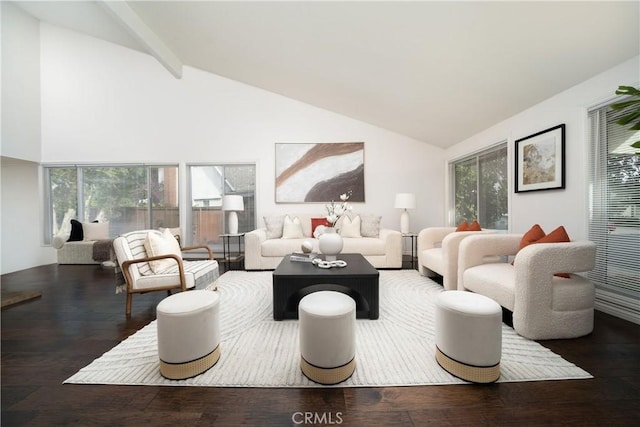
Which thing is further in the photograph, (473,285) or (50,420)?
(473,285)

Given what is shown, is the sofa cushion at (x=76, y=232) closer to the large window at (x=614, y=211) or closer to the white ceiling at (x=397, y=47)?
the white ceiling at (x=397, y=47)

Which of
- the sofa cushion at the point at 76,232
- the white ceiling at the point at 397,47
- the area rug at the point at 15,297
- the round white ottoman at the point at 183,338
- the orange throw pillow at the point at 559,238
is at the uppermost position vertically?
the white ceiling at the point at 397,47

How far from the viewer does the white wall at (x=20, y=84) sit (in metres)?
4.23

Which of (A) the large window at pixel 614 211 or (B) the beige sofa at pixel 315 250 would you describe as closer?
(A) the large window at pixel 614 211

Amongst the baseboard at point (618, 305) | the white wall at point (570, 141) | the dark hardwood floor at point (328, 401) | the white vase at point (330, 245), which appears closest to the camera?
the dark hardwood floor at point (328, 401)

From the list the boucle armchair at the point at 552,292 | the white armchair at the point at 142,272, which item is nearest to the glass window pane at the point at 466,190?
the boucle armchair at the point at 552,292

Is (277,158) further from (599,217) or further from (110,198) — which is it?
(599,217)

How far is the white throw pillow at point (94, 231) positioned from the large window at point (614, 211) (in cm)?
724

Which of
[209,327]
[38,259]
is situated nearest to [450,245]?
[209,327]

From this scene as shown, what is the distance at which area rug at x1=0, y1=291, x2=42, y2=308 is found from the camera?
101 inches

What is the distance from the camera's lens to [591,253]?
1.83 m

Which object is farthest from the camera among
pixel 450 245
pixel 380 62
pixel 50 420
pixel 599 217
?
pixel 380 62

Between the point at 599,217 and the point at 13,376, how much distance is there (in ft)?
15.0

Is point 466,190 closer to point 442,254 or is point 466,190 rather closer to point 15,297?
point 442,254
